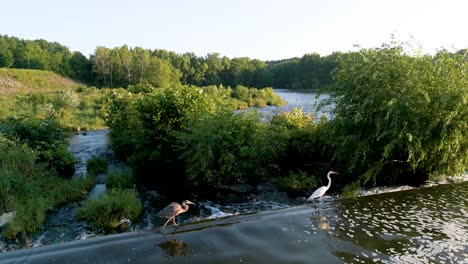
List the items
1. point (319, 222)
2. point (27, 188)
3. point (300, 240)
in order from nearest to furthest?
point (300, 240) < point (319, 222) < point (27, 188)

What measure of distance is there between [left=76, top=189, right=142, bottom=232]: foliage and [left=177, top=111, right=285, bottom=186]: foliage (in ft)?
9.58

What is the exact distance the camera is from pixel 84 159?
2008cm

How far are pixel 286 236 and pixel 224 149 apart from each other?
512cm

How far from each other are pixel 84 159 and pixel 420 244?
1639 centimetres

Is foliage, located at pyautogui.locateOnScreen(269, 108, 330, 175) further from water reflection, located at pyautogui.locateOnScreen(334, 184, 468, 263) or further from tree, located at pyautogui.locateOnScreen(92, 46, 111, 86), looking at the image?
tree, located at pyautogui.locateOnScreen(92, 46, 111, 86)

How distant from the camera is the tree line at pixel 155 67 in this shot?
9019 cm

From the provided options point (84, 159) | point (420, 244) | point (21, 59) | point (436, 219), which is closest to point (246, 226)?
point (420, 244)

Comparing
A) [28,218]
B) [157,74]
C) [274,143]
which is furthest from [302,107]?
[157,74]

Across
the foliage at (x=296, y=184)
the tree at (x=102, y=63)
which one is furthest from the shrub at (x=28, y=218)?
the tree at (x=102, y=63)

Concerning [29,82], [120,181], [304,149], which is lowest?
[120,181]

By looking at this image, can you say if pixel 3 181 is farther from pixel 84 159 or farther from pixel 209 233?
pixel 84 159

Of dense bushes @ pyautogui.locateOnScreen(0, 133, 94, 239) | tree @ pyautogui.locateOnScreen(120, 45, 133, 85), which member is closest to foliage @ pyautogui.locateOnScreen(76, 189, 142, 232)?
dense bushes @ pyautogui.locateOnScreen(0, 133, 94, 239)

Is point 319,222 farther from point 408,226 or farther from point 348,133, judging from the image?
point 348,133

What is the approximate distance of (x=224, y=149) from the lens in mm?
14031
